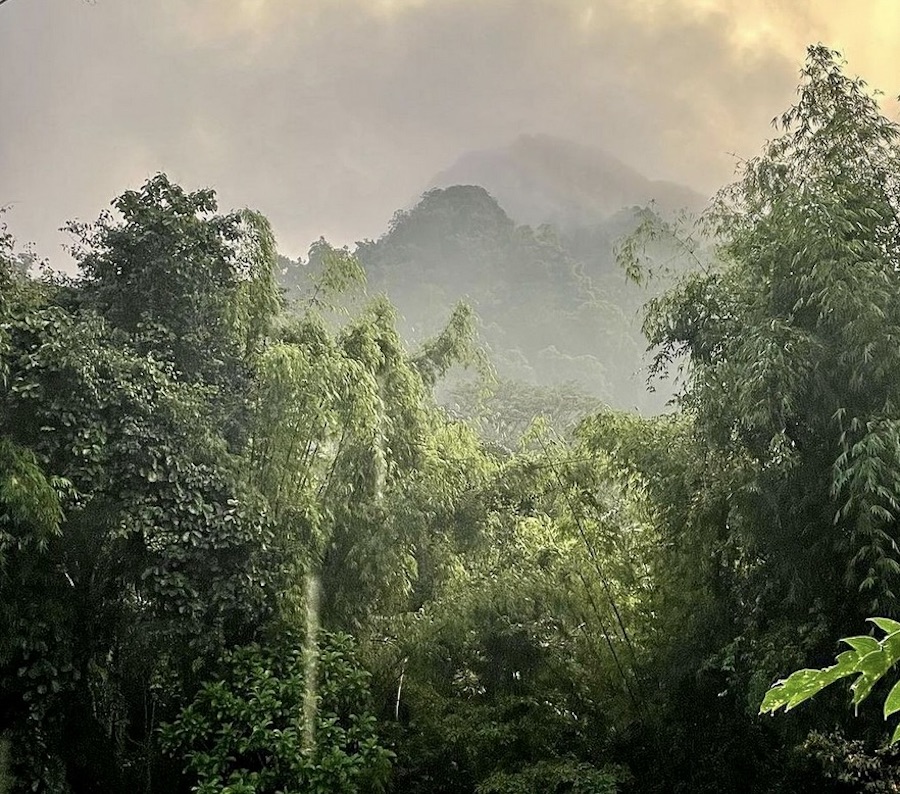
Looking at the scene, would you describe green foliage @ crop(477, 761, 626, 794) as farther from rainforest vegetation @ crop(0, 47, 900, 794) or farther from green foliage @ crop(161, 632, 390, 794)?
green foliage @ crop(161, 632, 390, 794)

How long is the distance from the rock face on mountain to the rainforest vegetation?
28.4 meters

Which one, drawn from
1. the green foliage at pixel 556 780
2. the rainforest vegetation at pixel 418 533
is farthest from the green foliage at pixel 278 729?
the green foliage at pixel 556 780

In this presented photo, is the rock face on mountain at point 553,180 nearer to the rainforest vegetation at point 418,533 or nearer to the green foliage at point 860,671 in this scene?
the rainforest vegetation at point 418,533

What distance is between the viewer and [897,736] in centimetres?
47

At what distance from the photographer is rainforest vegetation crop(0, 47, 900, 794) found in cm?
377

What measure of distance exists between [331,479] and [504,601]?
4.83 ft

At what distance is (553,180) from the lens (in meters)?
35.8

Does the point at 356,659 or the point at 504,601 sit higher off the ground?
the point at 504,601

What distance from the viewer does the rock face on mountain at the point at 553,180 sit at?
111 feet

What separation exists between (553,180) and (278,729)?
3418cm

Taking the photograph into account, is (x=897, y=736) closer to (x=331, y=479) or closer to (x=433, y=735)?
(x=433, y=735)

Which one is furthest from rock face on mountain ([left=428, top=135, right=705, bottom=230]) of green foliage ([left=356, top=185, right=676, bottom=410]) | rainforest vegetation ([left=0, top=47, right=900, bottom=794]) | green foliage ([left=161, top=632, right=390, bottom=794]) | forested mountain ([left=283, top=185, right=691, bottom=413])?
green foliage ([left=161, top=632, right=390, bottom=794])

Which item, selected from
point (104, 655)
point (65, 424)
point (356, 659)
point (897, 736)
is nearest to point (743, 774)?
point (356, 659)

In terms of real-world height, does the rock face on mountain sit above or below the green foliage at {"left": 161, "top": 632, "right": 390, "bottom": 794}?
above
